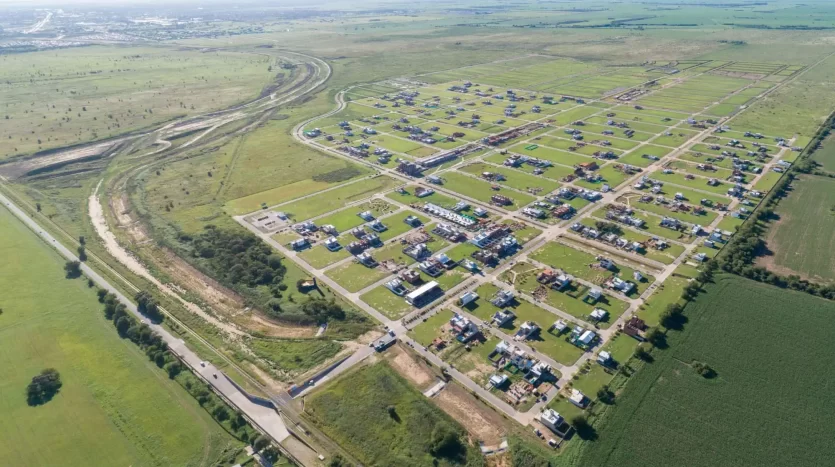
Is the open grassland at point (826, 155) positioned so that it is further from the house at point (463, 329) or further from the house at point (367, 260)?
the house at point (367, 260)

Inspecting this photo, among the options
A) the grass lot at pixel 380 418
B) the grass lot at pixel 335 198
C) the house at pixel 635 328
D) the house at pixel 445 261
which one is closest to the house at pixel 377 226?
the grass lot at pixel 335 198

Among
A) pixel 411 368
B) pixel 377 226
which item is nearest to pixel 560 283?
pixel 411 368

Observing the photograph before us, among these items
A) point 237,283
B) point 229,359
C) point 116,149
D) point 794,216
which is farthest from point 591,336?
point 116,149

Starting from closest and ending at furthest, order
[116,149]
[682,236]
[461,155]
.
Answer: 1. [682,236]
2. [461,155]
3. [116,149]

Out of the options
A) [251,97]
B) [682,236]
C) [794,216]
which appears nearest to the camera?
[682,236]

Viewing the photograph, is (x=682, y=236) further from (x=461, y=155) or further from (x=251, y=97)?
(x=251, y=97)

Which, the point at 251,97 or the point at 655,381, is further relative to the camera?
the point at 251,97
